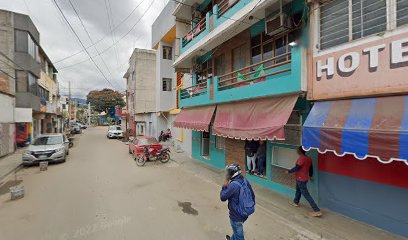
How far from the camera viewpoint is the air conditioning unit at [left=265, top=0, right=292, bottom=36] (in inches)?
249

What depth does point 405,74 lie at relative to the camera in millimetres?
3760

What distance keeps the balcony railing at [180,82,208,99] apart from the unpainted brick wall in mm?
3204

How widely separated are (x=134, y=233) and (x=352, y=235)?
15.9ft

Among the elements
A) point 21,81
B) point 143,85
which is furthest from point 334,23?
point 143,85

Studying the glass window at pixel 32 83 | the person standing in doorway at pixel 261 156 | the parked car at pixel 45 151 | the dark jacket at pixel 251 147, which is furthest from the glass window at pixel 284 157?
the glass window at pixel 32 83

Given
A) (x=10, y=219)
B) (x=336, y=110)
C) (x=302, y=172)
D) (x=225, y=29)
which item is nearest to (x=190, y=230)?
(x=302, y=172)

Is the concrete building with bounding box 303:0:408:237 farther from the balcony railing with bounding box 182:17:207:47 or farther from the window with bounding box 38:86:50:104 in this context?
the window with bounding box 38:86:50:104

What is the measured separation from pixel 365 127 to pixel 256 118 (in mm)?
3105

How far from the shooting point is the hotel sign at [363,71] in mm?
3854

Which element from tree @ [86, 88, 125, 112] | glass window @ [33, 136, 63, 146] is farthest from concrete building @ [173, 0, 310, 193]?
tree @ [86, 88, 125, 112]

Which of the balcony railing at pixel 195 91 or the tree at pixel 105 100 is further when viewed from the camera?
the tree at pixel 105 100

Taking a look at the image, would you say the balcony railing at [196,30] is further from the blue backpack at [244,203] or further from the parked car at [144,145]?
the blue backpack at [244,203]

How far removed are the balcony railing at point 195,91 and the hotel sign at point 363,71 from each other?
21.1ft

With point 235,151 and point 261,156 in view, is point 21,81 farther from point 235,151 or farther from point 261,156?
point 261,156
